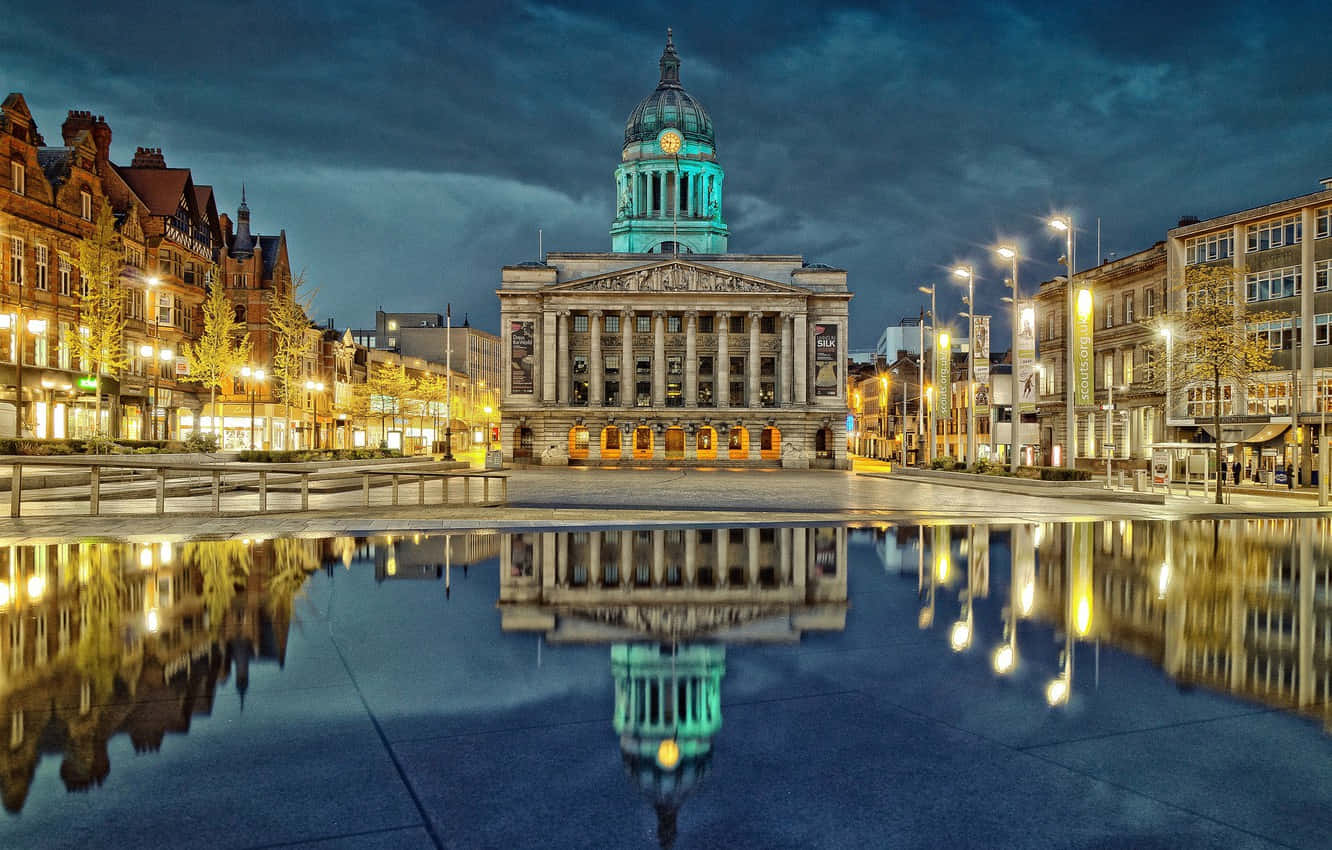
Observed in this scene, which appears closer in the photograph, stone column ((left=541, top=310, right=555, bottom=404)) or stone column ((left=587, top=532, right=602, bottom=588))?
stone column ((left=587, top=532, right=602, bottom=588))

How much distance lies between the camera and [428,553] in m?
16.3

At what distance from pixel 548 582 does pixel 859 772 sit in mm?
7878

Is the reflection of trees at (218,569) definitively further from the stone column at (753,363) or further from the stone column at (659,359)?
the stone column at (753,363)

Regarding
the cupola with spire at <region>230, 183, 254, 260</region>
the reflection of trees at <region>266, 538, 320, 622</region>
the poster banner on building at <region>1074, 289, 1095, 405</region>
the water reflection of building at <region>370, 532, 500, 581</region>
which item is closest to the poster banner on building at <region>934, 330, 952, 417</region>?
the poster banner on building at <region>1074, 289, 1095, 405</region>

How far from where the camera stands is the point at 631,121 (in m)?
132

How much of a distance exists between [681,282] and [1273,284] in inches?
2303

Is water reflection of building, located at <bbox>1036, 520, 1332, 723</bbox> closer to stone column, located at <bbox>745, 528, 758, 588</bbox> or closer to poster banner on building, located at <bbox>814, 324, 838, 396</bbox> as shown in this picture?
stone column, located at <bbox>745, 528, 758, 588</bbox>

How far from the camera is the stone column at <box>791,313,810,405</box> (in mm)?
100250

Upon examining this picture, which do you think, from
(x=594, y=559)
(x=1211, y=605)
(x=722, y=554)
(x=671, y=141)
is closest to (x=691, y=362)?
(x=671, y=141)

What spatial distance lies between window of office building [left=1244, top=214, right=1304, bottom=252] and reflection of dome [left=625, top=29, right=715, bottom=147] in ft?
284

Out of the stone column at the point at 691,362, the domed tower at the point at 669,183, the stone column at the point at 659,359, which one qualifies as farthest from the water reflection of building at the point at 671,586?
the domed tower at the point at 669,183

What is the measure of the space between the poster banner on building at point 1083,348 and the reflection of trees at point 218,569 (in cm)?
3487

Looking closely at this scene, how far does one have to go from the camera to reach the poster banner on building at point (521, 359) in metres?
94.3

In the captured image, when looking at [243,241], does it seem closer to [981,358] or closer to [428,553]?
[981,358]
